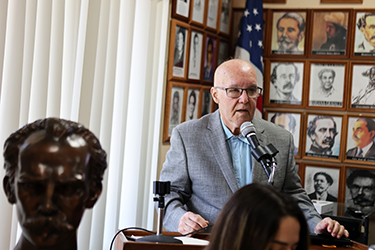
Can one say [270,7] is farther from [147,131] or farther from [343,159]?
[147,131]

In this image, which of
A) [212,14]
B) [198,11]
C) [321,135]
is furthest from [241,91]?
[321,135]

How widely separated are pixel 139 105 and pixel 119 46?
573 millimetres

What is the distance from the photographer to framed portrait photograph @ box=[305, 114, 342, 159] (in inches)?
204

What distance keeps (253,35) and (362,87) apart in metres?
1.35

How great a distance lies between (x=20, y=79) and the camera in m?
2.47

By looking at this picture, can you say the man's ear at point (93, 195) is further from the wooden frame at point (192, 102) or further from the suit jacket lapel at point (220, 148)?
the wooden frame at point (192, 102)

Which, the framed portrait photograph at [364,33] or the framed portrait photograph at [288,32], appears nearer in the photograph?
the framed portrait photograph at [364,33]

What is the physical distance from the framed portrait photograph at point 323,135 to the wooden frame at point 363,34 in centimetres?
76

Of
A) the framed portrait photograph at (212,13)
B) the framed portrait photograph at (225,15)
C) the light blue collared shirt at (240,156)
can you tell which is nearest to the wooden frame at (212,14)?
the framed portrait photograph at (212,13)

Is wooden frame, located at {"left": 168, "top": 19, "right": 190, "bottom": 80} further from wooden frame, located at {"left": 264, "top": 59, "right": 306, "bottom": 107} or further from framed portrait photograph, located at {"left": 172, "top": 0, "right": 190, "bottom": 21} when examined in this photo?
wooden frame, located at {"left": 264, "top": 59, "right": 306, "bottom": 107}

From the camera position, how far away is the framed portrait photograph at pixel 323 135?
5.19m

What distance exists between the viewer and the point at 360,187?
5.06 m

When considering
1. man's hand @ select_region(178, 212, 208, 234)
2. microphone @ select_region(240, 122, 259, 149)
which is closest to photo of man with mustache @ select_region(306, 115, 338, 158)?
man's hand @ select_region(178, 212, 208, 234)

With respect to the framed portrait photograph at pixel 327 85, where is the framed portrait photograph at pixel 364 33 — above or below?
above
